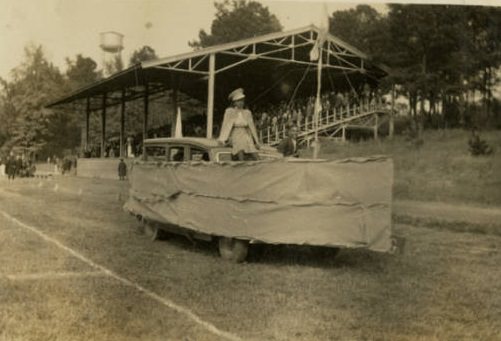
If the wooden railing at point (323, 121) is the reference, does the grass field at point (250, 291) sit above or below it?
below

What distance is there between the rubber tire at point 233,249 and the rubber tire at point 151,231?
1.77 metres

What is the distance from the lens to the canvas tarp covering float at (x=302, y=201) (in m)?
6.68

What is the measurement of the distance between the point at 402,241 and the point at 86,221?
20.2ft

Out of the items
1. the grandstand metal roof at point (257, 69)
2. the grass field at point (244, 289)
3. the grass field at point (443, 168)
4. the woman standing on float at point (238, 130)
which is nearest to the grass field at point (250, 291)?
the grass field at point (244, 289)

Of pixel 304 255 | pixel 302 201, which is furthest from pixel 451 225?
pixel 302 201

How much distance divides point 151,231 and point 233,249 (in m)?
2.37

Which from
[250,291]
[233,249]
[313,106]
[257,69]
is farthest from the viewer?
[313,106]

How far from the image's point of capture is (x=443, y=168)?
18.4m

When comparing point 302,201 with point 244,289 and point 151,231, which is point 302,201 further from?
point 151,231

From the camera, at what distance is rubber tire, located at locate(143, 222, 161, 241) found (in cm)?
923

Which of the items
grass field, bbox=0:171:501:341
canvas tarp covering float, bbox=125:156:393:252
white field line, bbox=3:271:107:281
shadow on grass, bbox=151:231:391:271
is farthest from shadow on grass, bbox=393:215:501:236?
white field line, bbox=3:271:107:281

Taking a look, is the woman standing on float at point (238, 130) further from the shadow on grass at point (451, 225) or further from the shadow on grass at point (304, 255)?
the shadow on grass at point (451, 225)

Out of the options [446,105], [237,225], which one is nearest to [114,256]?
[237,225]

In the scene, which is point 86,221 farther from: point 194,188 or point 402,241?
point 402,241
